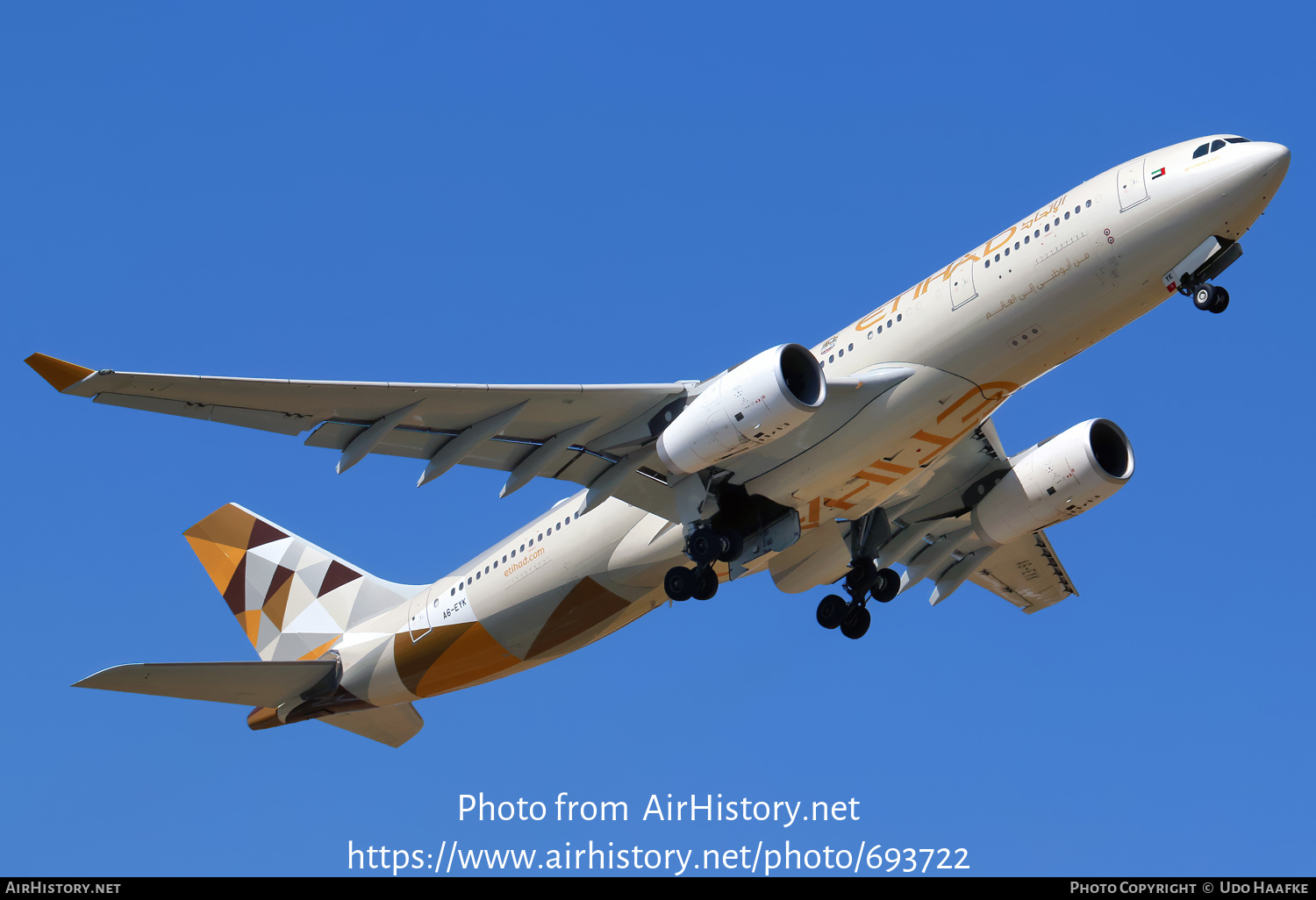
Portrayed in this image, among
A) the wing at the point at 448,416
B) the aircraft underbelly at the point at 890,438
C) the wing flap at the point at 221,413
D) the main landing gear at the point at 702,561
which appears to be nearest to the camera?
the wing flap at the point at 221,413

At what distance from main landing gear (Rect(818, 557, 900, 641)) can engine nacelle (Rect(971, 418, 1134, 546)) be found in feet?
7.08

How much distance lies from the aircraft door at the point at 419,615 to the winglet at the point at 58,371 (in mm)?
9828

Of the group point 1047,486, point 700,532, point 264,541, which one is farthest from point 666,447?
point 264,541

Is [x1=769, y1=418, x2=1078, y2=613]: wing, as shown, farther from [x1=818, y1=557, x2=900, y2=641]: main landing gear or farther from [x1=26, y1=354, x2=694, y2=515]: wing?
[x1=26, y1=354, x2=694, y2=515]: wing

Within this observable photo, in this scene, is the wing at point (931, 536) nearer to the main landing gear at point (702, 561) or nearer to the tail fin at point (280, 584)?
the main landing gear at point (702, 561)

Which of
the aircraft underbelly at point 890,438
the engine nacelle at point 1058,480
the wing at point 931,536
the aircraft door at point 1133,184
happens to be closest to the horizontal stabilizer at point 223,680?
the wing at point 931,536

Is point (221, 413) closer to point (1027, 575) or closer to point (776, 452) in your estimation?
point (776, 452)

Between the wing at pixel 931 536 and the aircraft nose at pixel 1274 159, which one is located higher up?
the aircraft nose at pixel 1274 159

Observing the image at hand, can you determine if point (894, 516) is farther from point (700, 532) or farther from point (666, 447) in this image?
point (666, 447)

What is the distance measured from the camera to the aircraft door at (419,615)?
25.4m

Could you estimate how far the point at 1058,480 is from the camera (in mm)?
23469

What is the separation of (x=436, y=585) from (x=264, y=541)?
19.8 feet
